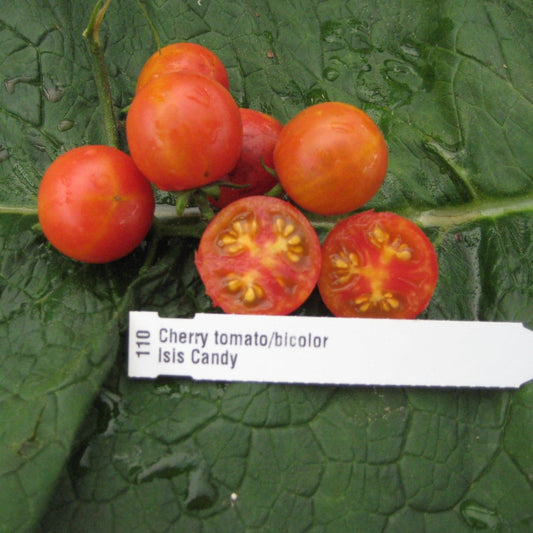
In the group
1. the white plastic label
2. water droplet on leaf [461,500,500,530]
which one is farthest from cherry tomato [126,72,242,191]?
water droplet on leaf [461,500,500,530]

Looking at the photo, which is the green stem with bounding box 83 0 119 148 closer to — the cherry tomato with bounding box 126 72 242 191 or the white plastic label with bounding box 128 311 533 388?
the cherry tomato with bounding box 126 72 242 191

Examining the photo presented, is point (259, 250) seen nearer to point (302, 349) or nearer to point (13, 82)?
point (302, 349)

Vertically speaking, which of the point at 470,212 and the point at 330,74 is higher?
the point at 330,74

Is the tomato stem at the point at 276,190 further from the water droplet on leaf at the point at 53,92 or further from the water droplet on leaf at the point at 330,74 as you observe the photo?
the water droplet on leaf at the point at 53,92

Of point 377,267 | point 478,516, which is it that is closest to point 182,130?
point 377,267

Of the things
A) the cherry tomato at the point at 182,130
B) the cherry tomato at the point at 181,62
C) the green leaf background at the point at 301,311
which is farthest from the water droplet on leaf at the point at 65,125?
the cherry tomato at the point at 182,130

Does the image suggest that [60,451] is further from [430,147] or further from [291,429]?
[430,147]
